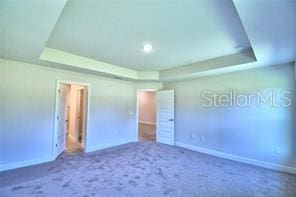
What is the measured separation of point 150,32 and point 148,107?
28.7 ft

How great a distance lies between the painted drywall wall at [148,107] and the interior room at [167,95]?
16.9 ft

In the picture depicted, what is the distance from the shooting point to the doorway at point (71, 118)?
166 inches

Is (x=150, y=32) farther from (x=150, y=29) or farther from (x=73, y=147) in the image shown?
(x=73, y=147)

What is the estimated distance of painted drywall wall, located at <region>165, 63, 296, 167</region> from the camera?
11.3ft

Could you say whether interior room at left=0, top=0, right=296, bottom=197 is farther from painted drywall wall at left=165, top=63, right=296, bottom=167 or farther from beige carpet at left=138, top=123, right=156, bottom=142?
beige carpet at left=138, top=123, right=156, bottom=142

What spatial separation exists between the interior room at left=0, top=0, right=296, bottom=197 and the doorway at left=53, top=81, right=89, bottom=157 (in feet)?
0.27

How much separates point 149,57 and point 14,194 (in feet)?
11.7

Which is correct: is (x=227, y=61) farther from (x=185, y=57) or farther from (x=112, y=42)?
(x=112, y=42)

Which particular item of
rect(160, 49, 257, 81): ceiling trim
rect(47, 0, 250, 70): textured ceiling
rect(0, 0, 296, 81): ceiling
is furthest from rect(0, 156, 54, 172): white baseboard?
rect(160, 49, 257, 81): ceiling trim

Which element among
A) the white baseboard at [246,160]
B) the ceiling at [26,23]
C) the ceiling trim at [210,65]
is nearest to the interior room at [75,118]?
the ceiling at [26,23]

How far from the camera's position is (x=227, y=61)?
12.2 feet

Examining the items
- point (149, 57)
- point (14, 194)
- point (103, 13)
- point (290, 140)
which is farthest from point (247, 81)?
point (14, 194)

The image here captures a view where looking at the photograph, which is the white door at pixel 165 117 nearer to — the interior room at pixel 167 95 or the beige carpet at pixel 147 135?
the interior room at pixel 167 95

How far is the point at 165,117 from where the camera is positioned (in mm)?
5844
